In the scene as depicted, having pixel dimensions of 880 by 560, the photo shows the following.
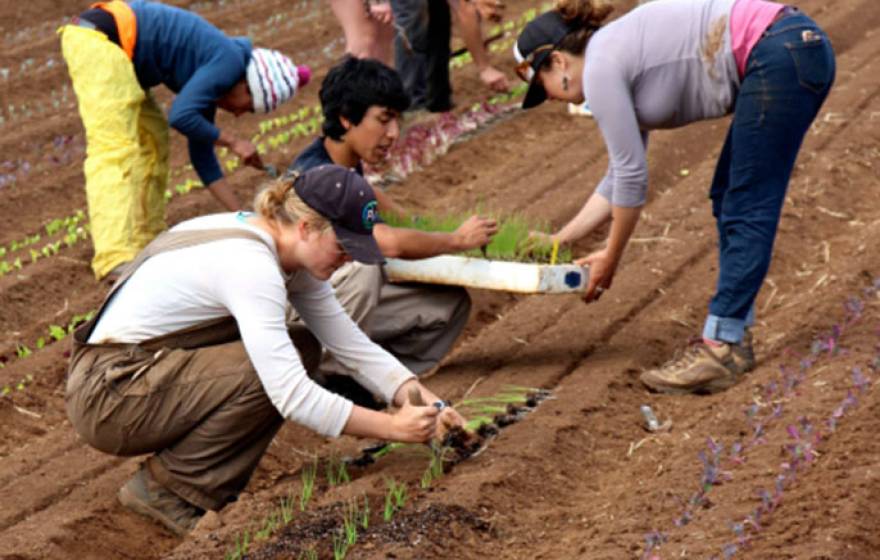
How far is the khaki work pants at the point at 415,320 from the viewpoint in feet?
18.2

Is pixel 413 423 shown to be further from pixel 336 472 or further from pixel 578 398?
pixel 578 398

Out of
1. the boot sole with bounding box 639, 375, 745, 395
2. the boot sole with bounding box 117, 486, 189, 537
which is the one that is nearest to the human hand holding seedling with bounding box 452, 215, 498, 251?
the boot sole with bounding box 639, 375, 745, 395

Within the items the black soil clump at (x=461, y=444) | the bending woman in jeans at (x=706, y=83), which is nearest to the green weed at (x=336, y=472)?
the black soil clump at (x=461, y=444)

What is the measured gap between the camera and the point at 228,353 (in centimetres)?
447

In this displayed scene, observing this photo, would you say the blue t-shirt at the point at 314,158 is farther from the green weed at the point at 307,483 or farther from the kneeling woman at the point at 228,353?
the green weed at the point at 307,483

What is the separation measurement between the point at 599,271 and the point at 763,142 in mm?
754

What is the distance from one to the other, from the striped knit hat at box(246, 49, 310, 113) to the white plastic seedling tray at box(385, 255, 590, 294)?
1.46 metres

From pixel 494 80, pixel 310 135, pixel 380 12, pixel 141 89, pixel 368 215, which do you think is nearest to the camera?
pixel 368 215

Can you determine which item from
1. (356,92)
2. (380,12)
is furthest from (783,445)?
(380,12)

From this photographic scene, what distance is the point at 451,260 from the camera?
5480 millimetres

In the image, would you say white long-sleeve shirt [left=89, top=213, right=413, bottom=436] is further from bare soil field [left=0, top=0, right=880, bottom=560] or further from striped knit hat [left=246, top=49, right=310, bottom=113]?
striped knit hat [left=246, top=49, right=310, bottom=113]

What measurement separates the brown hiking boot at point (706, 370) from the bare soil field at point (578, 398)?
0.05 m

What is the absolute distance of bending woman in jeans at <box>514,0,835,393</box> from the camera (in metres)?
4.84

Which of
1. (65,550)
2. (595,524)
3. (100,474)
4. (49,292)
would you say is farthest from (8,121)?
(595,524)
